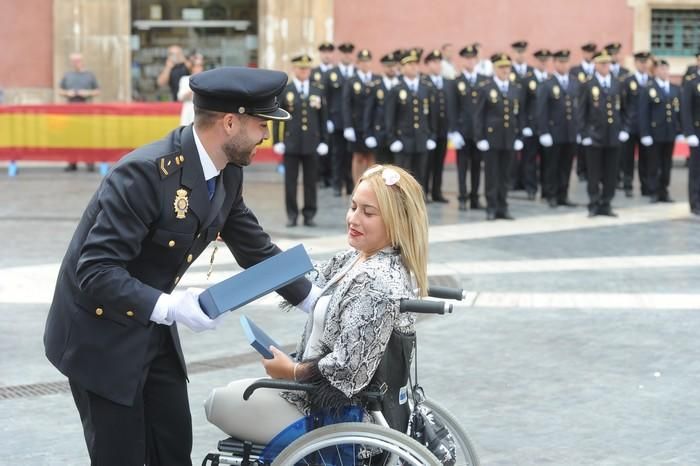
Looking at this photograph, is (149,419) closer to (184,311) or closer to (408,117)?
(184,311)

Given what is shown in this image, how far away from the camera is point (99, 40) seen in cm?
2272

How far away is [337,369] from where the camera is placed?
13.0ft

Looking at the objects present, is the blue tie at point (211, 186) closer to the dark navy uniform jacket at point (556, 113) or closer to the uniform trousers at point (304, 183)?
the uniform trousers at point (304, 183)

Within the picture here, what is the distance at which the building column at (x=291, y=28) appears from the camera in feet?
75.5

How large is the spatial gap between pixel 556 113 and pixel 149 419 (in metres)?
13.3

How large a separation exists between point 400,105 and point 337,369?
1231 cm

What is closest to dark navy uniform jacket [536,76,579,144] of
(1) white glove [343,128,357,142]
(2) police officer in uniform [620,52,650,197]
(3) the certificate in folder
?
(2) police officer in uniform [620,52,650,197]

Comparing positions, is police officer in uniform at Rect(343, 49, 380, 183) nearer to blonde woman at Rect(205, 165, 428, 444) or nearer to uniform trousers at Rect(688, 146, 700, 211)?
uniform trousers at Rect(688, 146, 700, 211)

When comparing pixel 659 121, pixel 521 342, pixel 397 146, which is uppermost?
pixel 659 121

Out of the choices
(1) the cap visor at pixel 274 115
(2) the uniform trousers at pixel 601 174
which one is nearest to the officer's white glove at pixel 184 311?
(1) the cap visor at pixel 274 115

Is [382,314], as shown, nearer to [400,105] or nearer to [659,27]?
[400,105]

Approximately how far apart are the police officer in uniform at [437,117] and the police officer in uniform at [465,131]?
0.49 ft

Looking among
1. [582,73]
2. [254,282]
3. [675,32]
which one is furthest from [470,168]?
[254,282]

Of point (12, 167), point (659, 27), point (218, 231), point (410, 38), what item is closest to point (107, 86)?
point (12, 167)
